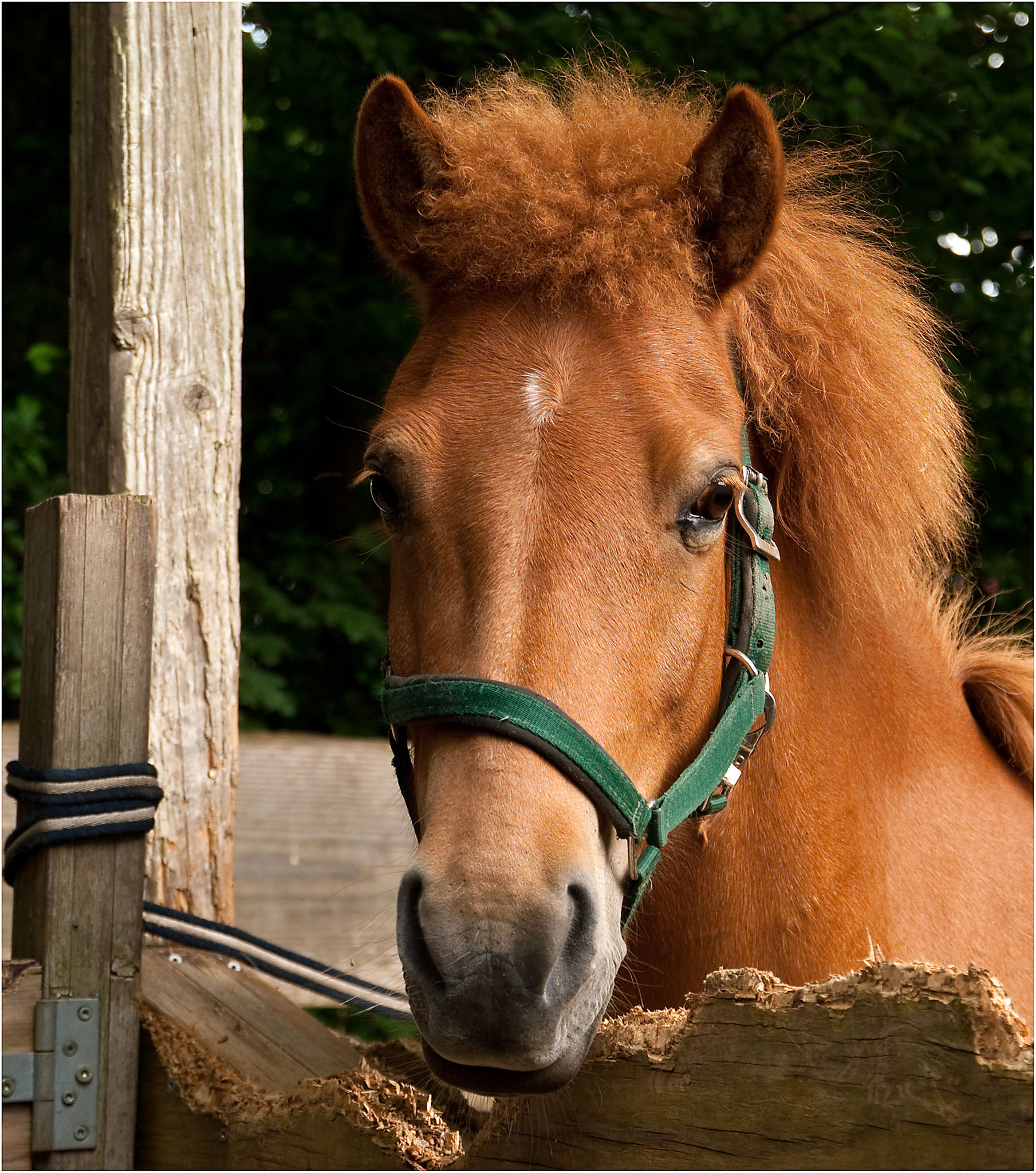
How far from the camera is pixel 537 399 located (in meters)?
1.62

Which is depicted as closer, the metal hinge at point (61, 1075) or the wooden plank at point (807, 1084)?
the wooden plank at point (807, 1084)

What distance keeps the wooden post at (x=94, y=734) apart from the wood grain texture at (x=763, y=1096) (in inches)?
14.8

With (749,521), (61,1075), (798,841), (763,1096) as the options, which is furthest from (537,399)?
(61,1075)

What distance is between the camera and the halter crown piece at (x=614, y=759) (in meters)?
1.37

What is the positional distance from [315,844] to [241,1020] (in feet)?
3.75

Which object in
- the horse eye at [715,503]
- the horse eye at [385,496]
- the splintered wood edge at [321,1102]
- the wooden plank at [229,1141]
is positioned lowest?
the wooden plank at [229,1141]

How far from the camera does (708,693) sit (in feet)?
5.56

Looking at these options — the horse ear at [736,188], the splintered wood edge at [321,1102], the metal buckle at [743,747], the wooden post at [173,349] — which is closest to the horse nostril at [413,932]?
the splintered wood edge at [321,1102]

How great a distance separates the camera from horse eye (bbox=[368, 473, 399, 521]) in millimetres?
1716

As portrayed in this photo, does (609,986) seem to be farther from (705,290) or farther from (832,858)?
(705,290)

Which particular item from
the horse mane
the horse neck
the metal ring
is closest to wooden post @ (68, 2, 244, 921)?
the horse mane

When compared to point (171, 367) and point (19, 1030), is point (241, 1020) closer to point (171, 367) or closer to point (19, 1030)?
point (19, 1030)

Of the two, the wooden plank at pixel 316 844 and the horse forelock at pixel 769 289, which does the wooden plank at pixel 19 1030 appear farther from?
the horse forelock at pixel 769 289

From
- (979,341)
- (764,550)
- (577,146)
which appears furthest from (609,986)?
(979,341)
